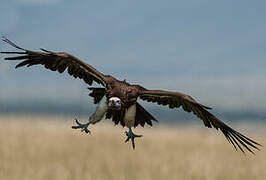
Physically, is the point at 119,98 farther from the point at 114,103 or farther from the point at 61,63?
the point at 61,63

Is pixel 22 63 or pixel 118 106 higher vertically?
pixel 22 63

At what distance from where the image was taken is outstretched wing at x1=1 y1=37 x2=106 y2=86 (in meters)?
8.54

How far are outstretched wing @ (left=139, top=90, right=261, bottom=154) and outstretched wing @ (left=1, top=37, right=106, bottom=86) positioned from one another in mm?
847

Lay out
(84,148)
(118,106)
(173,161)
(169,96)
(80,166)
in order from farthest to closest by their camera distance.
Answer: (84,148) < (173,161) < (80,166) < (169,96) < (118,106)

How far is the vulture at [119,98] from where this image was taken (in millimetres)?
7812

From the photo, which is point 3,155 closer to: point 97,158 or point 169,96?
point 97,158

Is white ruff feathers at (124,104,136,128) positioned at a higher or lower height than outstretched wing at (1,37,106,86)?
lower

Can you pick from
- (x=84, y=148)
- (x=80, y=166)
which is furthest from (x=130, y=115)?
(x=84, y=148)

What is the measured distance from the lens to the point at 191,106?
28.2 feet

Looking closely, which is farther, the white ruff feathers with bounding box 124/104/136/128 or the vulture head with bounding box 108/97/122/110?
the white ruff feathers with bounding box 124/104/136/128

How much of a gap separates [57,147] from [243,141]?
574 inches

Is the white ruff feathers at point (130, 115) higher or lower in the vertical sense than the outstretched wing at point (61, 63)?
lower

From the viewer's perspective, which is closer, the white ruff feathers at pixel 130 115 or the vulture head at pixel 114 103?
the vulture head at pixel 114 103

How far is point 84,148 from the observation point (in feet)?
72.3
